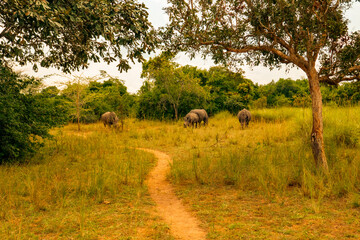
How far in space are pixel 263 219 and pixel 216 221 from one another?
2.85ft

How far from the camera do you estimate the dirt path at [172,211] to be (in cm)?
461

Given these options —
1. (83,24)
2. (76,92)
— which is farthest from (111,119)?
(83,24)

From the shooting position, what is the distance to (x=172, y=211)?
571 centimetres

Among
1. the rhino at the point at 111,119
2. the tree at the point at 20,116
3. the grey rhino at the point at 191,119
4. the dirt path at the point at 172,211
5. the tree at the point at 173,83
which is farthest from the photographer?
the tree at the point at 173,83

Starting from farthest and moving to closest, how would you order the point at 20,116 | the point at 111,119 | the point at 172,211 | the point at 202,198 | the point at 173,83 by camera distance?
the point at 173,83 → the point at 111,119 → the point at 20,116 → the point at 202,198 → the point at 172,211

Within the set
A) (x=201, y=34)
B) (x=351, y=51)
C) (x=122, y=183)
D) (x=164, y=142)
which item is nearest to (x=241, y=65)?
(x=201, y=34)

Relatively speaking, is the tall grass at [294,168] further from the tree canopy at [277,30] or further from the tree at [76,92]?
the tree at [76,92]

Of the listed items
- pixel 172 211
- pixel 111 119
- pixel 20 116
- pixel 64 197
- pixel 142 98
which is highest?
pixel 142 98

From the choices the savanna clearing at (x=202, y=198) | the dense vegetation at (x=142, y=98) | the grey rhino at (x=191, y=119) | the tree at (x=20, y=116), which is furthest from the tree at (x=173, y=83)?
the savanna clearing at (x=202, y=198)

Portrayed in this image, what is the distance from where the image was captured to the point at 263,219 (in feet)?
16.6

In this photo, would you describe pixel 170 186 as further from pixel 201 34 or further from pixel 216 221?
pixel 201 34

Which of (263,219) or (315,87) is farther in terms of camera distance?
(315,87)

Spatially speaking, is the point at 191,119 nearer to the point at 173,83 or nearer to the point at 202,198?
the point at 173,83

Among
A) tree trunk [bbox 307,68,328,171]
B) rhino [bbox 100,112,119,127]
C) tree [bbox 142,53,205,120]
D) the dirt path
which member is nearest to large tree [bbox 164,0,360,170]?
tree trunk [bbox 307,68,328,171]
